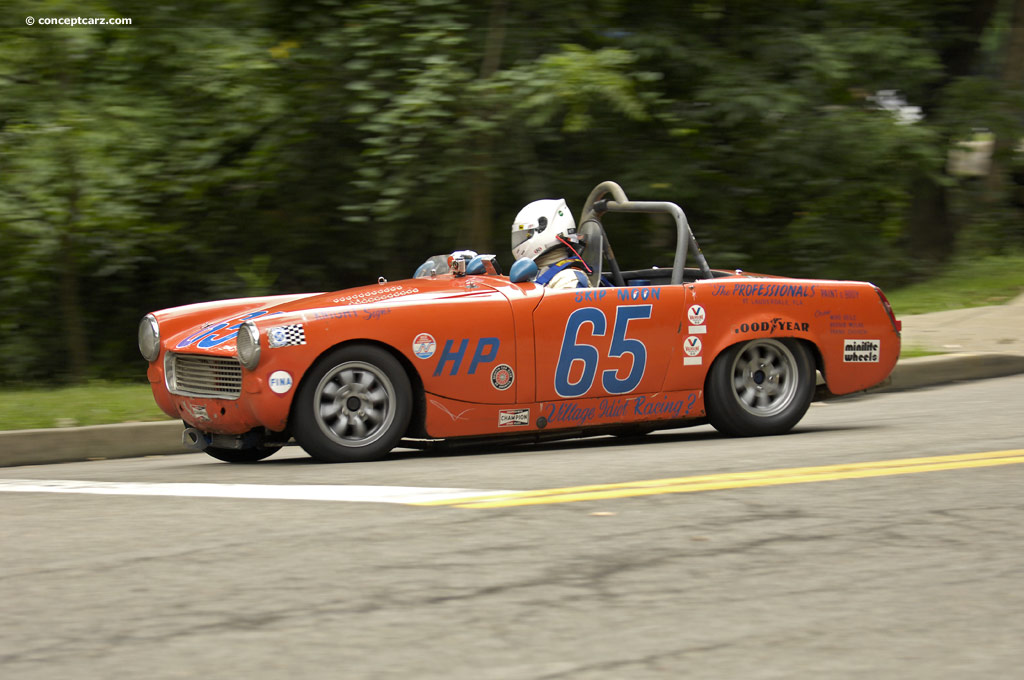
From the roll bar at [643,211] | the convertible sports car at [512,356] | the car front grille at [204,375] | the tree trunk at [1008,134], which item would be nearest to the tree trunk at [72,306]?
the convertible sports car at [512,356]

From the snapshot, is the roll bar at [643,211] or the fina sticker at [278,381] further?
the roll bar at [643,211]

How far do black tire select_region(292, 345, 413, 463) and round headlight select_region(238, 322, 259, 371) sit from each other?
0.29 m

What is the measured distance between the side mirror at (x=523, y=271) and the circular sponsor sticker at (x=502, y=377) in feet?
1.76

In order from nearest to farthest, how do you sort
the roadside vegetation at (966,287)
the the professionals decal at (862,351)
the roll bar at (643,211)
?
1. the roll bar at (643,211)
2. the the professionals decal at (862,351)
3. the roadside vegetation at (966,287)

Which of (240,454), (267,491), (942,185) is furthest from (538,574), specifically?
(942,185)

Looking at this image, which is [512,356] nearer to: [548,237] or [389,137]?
[548,237]

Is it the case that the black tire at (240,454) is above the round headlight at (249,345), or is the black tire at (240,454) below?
below

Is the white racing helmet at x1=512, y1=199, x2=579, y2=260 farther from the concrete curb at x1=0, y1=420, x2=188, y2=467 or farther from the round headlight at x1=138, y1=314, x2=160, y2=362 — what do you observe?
the concrete curb at x1=0, y1=420, x2=188, y2=467

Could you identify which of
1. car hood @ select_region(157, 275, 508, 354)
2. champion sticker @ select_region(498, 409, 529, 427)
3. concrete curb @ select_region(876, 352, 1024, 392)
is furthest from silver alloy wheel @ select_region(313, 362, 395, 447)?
concrete curb @ select_region(876, 352, 1024, 392)

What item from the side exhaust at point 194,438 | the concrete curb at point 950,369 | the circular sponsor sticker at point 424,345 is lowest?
the concrete curb at point 950,369

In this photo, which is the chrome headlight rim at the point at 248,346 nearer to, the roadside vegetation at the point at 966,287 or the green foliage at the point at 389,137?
the green foliage at the point at 389,137

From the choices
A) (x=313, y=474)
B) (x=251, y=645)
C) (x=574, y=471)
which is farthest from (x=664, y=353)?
(x=251, y=645)

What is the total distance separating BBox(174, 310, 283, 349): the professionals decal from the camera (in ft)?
23.3

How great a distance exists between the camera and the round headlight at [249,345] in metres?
6.73
